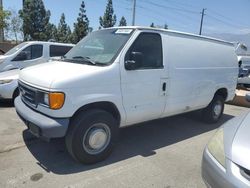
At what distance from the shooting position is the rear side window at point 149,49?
4.58 m

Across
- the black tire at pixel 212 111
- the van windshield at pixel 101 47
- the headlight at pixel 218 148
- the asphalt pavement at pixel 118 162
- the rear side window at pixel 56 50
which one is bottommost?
the asphalt pavement at pixel 118 162

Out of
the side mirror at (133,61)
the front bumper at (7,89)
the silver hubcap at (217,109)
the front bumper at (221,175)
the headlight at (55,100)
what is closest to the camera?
the front bumper at (221,175)

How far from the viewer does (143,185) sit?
3670 millimetres

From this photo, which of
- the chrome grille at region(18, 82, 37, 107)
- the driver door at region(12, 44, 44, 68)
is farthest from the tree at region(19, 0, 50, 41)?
the chrome grille at region(18, 82, 37, 107)

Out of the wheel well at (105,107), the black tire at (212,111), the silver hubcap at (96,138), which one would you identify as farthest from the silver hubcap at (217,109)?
the silver hubcap at (96,138)

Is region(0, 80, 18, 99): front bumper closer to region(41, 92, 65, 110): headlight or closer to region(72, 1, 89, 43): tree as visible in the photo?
region(41, 92, 65, 110): headlight

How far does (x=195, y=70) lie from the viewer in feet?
18.7

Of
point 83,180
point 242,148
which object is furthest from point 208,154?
point 83,180

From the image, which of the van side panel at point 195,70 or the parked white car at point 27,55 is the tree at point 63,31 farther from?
the van side panel at point 195,70

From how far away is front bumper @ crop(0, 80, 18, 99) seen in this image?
720cm

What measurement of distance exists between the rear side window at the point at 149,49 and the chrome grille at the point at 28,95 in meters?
1.61

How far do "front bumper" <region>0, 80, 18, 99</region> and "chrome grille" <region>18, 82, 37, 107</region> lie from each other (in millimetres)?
2936

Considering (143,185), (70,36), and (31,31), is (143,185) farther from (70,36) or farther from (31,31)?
(70,36)

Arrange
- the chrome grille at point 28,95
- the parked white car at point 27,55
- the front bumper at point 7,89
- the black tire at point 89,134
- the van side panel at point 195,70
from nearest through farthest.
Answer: the black tire at point 89,134 → the chrome grille at point 28,95 → the van side panel at point 195,70 → the front bumper at point 7,89 → the parked white car at point 27,55
